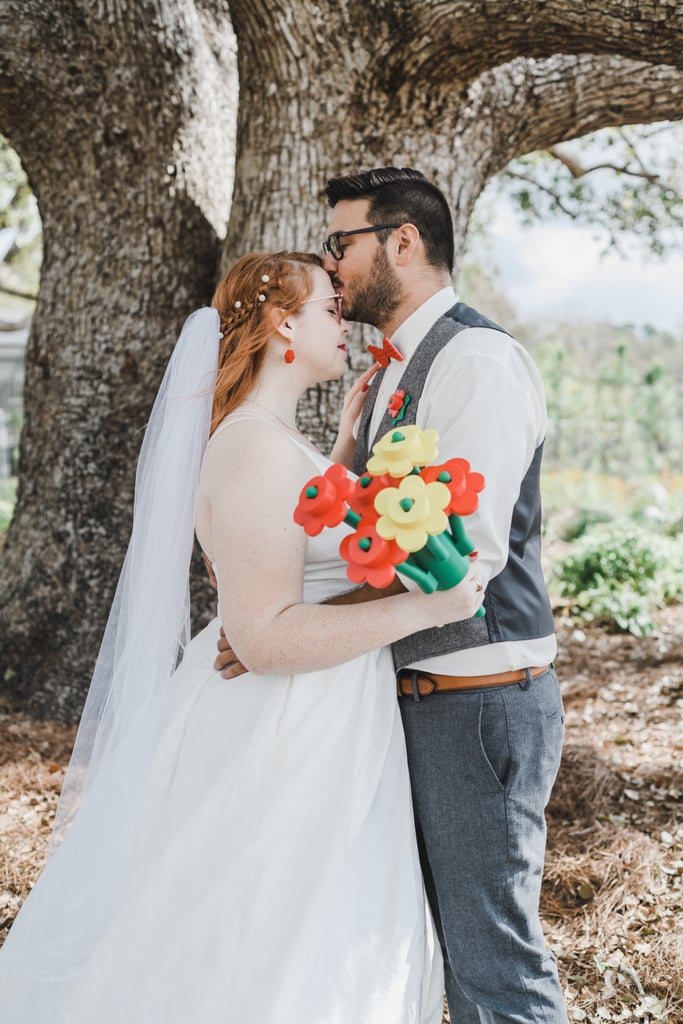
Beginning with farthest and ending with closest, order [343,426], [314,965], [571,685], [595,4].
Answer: [571,685], [595,4], [343,426], [314,965]

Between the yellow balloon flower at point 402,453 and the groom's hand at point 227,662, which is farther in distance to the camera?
the groom's hand at point 227,662

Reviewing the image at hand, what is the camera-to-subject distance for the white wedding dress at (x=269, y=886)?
1964 millimetres

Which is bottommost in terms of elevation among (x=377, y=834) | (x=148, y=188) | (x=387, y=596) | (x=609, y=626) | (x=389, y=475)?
(x=609, y=626)

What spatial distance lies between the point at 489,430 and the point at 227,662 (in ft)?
2.86

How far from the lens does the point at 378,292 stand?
8.21 ft

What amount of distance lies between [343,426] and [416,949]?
58.1 inches

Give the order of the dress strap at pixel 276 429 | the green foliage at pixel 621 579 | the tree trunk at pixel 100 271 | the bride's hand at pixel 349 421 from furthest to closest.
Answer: the green foliage at pixel 621 579, the tree trunk at pixel 100 271, the bride's hand at pixel 349 421, the dress strap at pixel 276 429

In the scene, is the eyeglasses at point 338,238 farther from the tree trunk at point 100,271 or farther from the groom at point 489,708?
the tree trunk at point 100,271

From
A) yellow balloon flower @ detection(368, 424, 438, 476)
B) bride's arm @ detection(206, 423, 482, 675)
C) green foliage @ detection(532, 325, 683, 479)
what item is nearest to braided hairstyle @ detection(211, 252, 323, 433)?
bride's arm @ detection(206, 423, 482, 675)

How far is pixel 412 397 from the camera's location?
2.26 metres

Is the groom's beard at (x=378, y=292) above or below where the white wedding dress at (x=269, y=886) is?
above

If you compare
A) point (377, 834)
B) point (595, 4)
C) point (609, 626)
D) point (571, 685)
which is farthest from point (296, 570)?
point (609, 626)

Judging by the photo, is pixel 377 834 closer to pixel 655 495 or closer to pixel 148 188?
pixel 148 188

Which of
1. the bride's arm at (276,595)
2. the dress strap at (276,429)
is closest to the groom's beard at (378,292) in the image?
the dress strap at (276,429)
